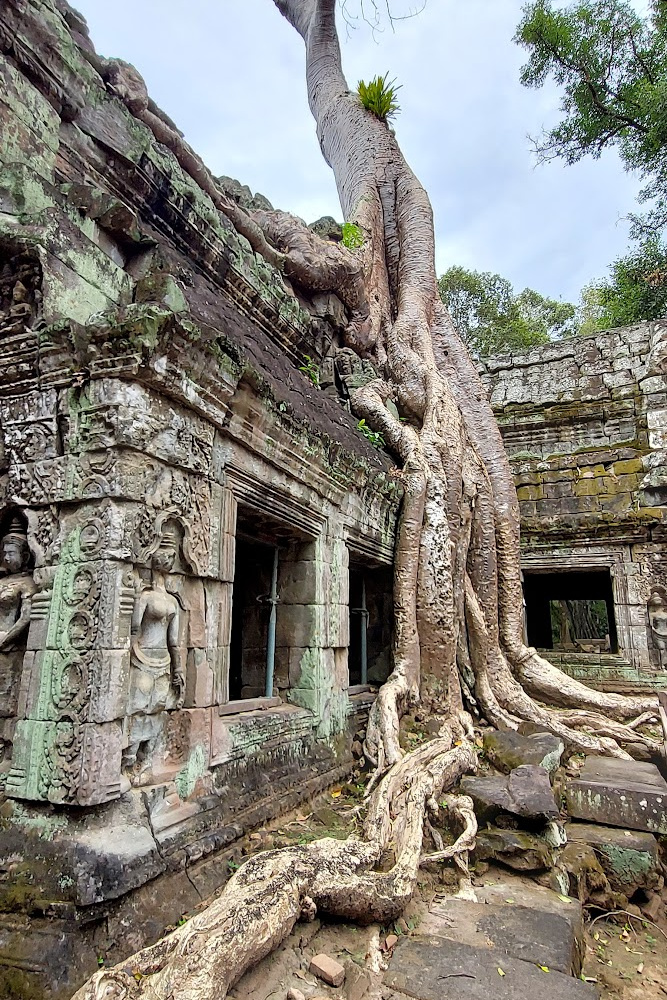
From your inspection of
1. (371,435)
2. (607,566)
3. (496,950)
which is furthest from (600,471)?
(496,950)

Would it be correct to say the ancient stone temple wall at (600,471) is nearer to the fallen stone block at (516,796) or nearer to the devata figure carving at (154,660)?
the fallen stone block at (516,796)

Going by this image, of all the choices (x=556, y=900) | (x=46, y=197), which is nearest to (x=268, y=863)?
(x=556, y=900)

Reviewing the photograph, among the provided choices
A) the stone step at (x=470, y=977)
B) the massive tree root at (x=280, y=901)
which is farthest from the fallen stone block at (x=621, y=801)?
the stone step at (x=470, y=977)

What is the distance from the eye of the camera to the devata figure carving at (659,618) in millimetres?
7504

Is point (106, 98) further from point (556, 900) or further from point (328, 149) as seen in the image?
point (328, 149)

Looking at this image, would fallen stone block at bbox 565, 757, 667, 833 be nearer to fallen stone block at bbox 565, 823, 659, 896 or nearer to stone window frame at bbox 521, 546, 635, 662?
fallen stone block at bbox 565, 823, 659, 896

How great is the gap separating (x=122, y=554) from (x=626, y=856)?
3.34m

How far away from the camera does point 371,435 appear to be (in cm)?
610

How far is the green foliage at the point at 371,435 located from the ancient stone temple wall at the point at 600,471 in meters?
3.35

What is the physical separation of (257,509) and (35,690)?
154 centimetres

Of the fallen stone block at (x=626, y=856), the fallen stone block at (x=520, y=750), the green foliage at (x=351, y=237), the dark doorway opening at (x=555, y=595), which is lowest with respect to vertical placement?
the fallen stone block at (x=626, y=856)

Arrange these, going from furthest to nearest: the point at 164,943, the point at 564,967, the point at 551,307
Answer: the point at 551,307, the point at 564,967, the point at 164,943

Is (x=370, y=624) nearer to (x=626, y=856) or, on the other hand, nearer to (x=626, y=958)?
(x=626, y=856)

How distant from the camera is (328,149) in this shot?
34.1ft
